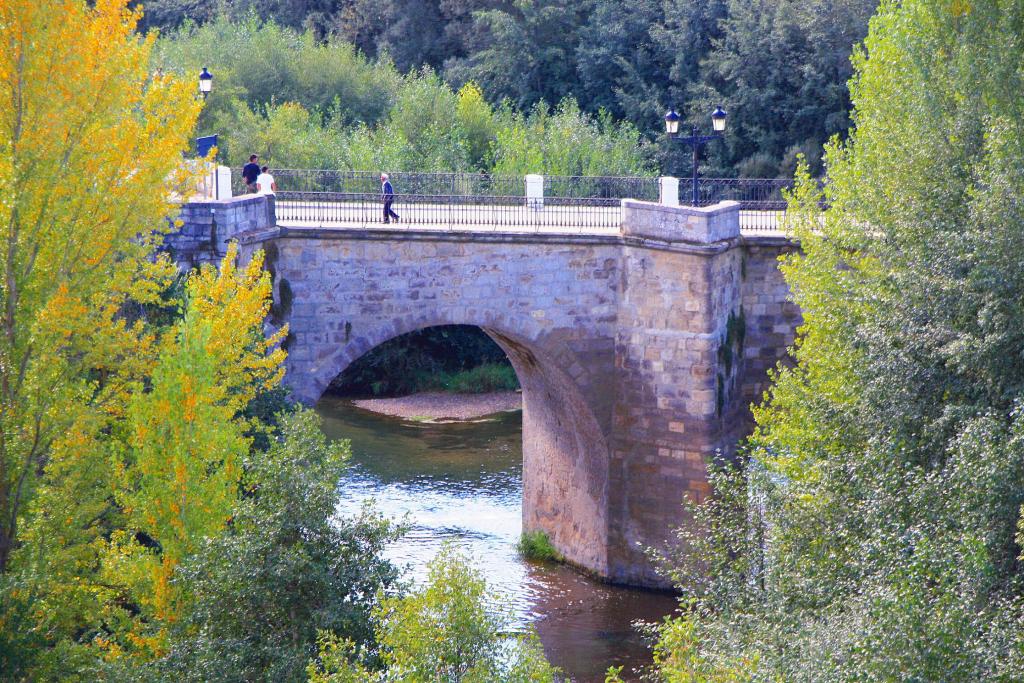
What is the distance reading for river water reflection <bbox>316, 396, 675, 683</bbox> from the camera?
2159 cm

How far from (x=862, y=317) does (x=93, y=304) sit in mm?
8768

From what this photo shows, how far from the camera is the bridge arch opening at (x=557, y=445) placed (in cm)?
2258

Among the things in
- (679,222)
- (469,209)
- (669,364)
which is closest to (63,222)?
(469,209)

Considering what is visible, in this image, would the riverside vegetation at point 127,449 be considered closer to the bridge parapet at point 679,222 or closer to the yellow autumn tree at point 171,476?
the yellow autumn tree at point 171,476

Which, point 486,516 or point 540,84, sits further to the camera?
Result: point 540,84

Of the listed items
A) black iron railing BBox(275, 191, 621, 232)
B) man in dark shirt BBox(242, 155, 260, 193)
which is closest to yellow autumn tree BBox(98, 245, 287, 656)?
black iron railing BBox(275, 191, 621, 232)

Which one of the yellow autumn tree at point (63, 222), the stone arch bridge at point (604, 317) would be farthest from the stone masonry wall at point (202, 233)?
the yellow autumn tree at point (63, 222)

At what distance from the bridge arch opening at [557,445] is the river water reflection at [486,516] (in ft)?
1.95

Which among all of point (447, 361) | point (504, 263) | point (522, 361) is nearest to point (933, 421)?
point (504, 263)

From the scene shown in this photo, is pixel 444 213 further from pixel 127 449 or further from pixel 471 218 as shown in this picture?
pixel 127 449

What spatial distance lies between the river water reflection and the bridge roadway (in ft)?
14.9

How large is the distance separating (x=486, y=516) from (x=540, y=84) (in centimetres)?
1911

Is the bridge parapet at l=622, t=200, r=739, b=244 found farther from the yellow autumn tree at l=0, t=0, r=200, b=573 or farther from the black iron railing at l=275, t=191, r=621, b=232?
the yellow autumn tree at l=0, t=0, r=200, b=573

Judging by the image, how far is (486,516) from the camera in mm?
26469
